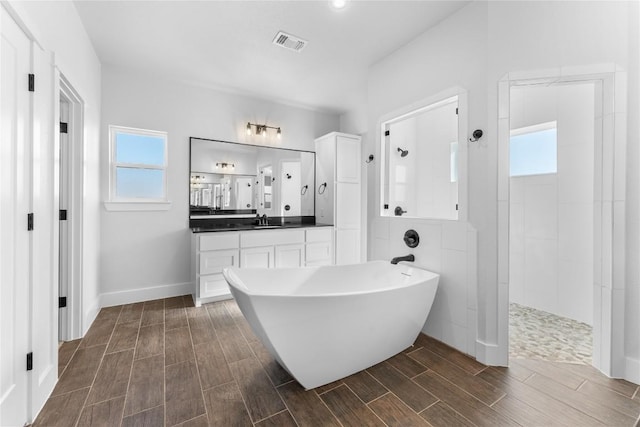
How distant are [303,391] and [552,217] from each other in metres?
2.94

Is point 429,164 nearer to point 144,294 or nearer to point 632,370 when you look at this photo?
point 632,370

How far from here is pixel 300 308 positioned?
5.06 feet

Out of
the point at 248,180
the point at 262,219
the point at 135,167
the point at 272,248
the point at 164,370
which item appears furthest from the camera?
the point at 262,219

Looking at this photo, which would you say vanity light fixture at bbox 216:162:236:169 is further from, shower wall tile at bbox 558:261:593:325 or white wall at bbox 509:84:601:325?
shower wall tile at bbox 558:261:593:325

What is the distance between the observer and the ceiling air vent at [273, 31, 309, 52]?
8.37 ft

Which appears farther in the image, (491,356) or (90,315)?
(90,315)

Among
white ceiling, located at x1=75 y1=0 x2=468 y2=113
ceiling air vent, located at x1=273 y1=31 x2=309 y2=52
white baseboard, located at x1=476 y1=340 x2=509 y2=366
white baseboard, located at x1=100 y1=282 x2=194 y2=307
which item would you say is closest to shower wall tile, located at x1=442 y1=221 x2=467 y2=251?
white baseboard, located at x1=476 y1=340 x2=509 y2=366

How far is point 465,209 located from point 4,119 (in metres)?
2.75

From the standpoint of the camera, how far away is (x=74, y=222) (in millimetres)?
2318

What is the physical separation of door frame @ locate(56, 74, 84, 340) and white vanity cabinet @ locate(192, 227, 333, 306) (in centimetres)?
102

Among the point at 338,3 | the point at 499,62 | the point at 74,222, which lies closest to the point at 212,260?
the point at 74,222

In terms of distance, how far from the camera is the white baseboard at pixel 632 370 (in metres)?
1.71

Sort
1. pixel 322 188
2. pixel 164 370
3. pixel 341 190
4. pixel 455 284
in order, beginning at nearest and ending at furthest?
pixel 164 370 < pixel 455 284 < pixel 341 190 < pixel 322 188

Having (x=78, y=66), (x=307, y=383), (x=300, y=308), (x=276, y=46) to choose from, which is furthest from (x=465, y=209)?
(x=78, y=66)
